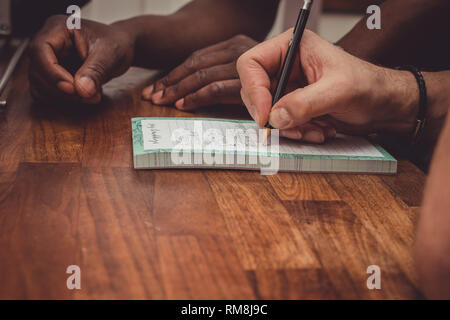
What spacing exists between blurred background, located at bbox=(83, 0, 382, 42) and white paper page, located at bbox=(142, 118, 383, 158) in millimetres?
571

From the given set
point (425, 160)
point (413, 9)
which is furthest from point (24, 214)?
point (413, 9)

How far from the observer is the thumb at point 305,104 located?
580 mm

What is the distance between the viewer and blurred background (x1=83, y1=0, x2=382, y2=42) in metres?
1.83

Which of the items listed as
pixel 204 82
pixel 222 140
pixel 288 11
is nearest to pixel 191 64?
pixel 204 82

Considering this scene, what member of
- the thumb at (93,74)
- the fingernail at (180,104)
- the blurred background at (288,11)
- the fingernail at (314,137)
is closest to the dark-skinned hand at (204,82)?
the fingernail at (180,104)

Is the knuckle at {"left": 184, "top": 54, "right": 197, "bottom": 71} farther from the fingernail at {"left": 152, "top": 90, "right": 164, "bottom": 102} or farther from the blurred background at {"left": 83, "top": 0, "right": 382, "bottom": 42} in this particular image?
the blurred background at {"left": 83, "top": 0, "right": 382, "bottom": 42}

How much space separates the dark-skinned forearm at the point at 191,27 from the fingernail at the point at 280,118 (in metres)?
0.48

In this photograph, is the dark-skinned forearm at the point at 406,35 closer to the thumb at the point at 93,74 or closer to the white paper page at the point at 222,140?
the white paper page at the point at 222,140

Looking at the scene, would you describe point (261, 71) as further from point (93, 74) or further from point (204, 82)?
point (93, 74)

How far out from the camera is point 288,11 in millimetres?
2387

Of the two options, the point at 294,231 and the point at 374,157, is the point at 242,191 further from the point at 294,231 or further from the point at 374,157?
the point at 374,157

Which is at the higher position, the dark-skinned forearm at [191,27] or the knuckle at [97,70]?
the dark-skinned forearm at [191,27]
